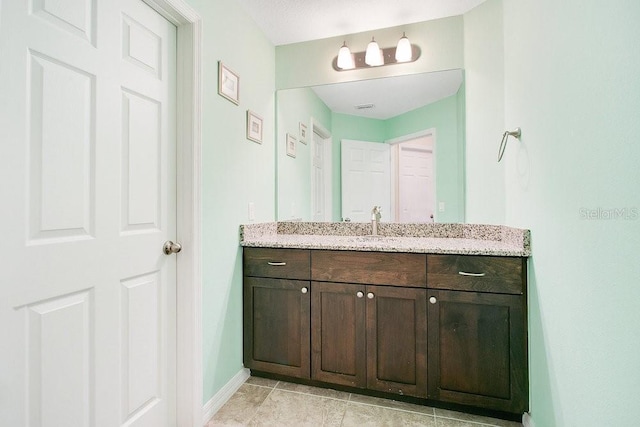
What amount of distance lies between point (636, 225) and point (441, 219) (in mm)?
1405

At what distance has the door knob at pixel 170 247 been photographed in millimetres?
1437

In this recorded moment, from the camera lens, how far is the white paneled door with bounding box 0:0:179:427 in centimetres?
89

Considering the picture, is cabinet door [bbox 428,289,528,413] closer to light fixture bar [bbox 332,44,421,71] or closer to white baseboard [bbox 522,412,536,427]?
white baseboard [bbox 522,412,536,427]

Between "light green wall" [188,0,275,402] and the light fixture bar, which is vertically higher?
the light fixture bar

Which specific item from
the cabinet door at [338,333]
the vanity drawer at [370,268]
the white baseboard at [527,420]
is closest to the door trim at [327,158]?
the vanity drawer at [370,268]

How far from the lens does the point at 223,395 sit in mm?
1736

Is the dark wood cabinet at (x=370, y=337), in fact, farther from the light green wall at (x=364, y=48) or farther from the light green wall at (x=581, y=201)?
the light green wall at (x=364, y=48)

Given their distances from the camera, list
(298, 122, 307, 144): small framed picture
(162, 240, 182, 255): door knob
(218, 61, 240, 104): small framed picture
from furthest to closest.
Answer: (298, 122, 307, 144): small framed picture → (218, 61, 240, 104): small framed picture → (162, 240, 182, 255): door knob

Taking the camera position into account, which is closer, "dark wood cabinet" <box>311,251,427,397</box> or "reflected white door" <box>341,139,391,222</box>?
"dark wood cabinet" <box>311,251,427,397</box>

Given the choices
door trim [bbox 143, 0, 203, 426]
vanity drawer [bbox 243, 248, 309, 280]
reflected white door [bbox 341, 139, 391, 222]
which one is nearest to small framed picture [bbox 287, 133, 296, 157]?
reflected white door [bbox 341, 139, 391, 222]

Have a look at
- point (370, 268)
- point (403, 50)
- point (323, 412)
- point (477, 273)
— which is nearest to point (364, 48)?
point (403, 50)

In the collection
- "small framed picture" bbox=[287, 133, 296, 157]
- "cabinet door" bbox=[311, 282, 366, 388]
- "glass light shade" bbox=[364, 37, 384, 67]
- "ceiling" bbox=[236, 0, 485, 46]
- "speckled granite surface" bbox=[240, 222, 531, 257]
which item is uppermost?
"ceiling" bbox=[236, 0, 485, 46]

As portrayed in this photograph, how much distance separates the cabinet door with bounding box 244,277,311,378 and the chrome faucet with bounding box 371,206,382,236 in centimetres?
72

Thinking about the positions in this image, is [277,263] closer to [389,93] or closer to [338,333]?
[338,333]
